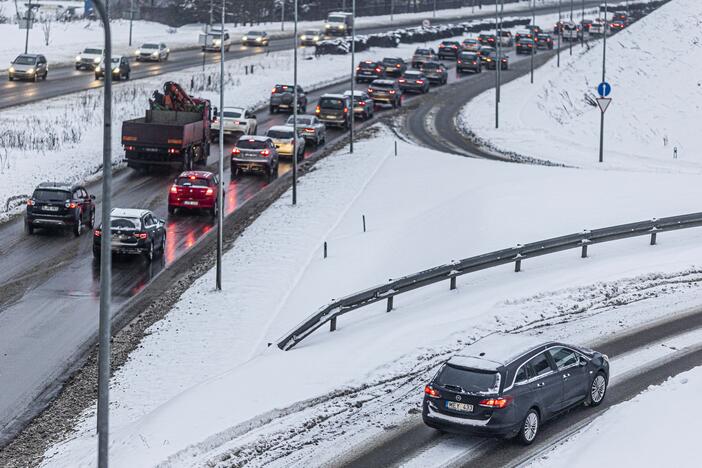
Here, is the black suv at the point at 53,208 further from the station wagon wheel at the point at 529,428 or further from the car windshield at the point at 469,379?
the station wagon wheel at the point at 529,428

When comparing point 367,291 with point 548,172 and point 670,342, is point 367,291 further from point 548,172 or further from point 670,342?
point 548,172

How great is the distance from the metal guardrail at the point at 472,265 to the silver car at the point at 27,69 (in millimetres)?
49437

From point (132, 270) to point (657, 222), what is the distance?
1489 centimetres

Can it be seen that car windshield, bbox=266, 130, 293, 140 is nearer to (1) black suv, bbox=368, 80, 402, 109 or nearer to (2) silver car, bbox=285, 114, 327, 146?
(2) silver car, bbox=285, 114, 327, 146

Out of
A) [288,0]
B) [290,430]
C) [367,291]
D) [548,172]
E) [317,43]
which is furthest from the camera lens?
[288,0]

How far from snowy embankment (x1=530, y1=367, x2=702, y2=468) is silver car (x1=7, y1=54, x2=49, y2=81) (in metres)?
58.9

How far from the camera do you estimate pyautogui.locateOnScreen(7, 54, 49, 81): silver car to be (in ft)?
236

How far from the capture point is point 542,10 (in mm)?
169750

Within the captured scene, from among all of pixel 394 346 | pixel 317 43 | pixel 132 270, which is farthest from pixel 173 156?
pixel 317 43

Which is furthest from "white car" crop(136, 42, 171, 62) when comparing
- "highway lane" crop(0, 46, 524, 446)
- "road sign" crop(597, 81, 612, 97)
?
"highway lane" crop(0, 46, 524, 446)

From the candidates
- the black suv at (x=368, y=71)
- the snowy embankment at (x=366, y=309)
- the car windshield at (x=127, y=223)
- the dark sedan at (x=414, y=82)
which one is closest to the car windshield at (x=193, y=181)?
the snowy embankment at (x=366, y=309)

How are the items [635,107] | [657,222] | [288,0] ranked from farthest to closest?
[288,0] → [635,107] → [657,222]

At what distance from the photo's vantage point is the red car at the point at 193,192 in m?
40.3

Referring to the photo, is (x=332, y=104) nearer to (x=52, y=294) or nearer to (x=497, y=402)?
(x=52, y=294)
